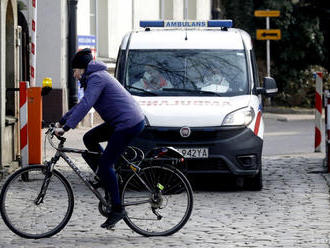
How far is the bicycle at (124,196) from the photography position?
9.19 metres

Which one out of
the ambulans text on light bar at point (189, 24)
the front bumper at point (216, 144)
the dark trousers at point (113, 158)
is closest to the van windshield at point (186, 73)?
the ambulans text on light bar at point (189, 24)

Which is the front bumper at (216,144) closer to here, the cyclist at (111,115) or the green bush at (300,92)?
the cyclist at (111,115)

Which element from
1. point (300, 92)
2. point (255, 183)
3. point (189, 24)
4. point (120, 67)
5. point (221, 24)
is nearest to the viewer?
point (255, 183)

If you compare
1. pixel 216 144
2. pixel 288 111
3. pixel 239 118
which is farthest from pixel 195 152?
pixel 288 111

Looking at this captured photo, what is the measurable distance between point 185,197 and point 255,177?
11.6 feet

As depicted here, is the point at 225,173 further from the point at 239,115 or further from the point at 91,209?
the point at 91,209

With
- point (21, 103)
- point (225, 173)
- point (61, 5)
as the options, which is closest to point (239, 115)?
point (225, 173)

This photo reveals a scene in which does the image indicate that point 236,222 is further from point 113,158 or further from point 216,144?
point 216,144

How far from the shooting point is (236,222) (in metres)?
10.2

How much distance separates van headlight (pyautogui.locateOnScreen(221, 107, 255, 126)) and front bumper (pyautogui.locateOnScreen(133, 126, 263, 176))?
0.19 ft

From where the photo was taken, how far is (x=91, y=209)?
11031 mm

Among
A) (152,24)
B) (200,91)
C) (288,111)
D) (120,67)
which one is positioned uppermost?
(152,24)

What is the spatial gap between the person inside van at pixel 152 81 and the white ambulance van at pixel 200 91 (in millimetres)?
12

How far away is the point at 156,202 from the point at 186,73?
4149mm
